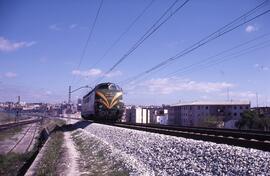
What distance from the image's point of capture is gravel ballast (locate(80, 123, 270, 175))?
9.04 metres

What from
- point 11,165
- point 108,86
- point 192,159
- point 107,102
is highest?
point 108,86

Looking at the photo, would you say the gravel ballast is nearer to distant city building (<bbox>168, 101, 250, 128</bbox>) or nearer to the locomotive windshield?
the locomotive windshield

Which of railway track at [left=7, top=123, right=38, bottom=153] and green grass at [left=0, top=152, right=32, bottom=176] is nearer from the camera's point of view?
green grass at [left=0, top=152, right=32, bottom=176]

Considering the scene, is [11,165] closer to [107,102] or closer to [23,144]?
[107,102]

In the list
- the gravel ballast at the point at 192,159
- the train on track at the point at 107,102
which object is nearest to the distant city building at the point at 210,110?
the train on track at the point at 107,102

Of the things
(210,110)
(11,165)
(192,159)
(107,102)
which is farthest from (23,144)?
(210,110)

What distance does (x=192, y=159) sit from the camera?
11148mm

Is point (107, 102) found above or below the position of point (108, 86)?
→ below

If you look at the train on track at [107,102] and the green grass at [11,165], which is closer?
the green grass at [11,165]

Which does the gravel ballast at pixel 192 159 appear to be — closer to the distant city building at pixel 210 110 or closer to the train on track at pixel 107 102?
the train on track at pixel 107 102

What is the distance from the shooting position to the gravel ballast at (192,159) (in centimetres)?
904

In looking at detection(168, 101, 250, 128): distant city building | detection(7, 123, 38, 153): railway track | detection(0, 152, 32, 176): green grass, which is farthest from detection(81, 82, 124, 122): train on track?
detection(168, 101, 250, 128): distant city building

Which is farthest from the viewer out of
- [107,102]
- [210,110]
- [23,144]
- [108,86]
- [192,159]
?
[210,110]

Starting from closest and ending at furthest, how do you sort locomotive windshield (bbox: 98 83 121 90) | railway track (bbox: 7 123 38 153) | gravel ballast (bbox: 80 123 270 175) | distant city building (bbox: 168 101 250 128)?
gravel ballast (bbox: 80 123 270 175), locomotive windshield (bbox: 98 83 121 90), railway track (bbox: 7 123 38 153), distant city building (bbox: 168 101 250 128)
